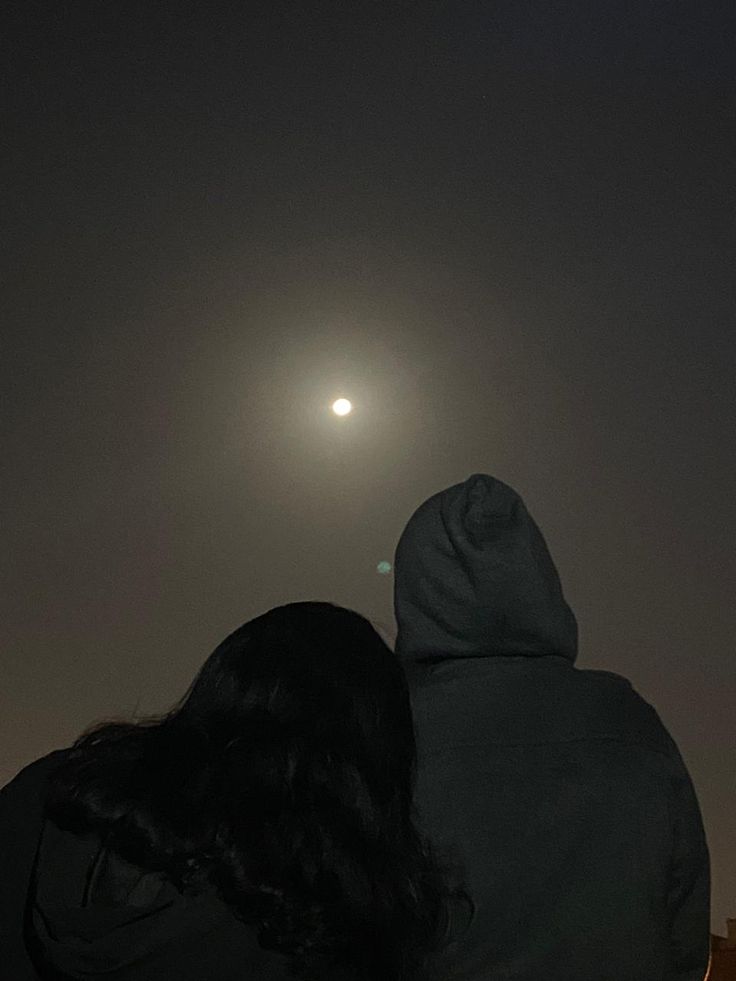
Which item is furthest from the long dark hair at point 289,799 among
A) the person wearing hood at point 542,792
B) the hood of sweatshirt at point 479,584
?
the hood of sweatshirt at point 479,584

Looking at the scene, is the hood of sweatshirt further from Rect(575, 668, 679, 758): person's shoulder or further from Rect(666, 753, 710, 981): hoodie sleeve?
Rect(666, 753, 710, 981): hoodie sleeve

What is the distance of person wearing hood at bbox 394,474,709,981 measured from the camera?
2707 mm

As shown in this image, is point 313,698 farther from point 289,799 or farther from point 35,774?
point 35,774

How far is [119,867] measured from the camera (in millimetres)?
2436

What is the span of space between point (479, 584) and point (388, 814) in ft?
2.26

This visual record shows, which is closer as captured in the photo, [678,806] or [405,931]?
[405,931]

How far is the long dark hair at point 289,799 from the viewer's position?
2.45 m

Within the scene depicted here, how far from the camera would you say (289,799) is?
2.52 metres

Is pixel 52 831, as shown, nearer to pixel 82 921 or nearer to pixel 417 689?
pixel 82 921

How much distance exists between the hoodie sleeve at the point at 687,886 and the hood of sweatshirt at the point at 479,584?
0.46 metres

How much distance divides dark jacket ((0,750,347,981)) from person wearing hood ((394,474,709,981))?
0.54 metres

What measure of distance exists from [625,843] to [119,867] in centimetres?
117

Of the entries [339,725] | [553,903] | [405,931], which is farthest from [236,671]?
[553,903]

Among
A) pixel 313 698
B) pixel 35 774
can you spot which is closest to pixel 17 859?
pixel 35 774
